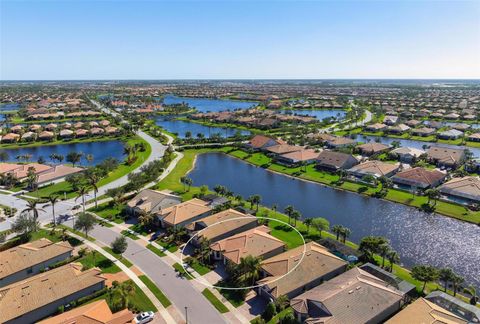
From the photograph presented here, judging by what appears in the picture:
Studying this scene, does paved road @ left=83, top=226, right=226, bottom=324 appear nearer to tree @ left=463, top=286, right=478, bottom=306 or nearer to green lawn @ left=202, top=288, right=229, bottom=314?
green lawn @ left=202, top=288, right=229, bottom=314

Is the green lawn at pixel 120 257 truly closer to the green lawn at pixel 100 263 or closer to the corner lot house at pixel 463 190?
the green lawn at pixel 100 263

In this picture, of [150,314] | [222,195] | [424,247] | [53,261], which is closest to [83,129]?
[222,195]

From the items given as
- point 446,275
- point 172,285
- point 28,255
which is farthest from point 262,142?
point 28,255

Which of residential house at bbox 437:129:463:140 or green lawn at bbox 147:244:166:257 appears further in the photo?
residential house at bbox 437:129:463:140

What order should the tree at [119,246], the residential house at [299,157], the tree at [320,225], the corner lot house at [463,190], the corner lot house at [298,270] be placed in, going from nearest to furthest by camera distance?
the corner lot house at [298,270] < the tree at [119,246] < the tree at [320,225] < the corner lot house at [463,190] < the residential house at [299,157]

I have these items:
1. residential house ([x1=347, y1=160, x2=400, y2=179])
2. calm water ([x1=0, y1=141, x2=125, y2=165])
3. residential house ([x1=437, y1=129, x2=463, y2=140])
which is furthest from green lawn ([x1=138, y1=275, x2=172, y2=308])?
residential house ([x1=437, y1=129, x2=463, y2=140])

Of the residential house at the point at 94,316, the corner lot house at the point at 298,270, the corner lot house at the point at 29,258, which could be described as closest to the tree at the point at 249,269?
the corner lot house at the point at 298,270
